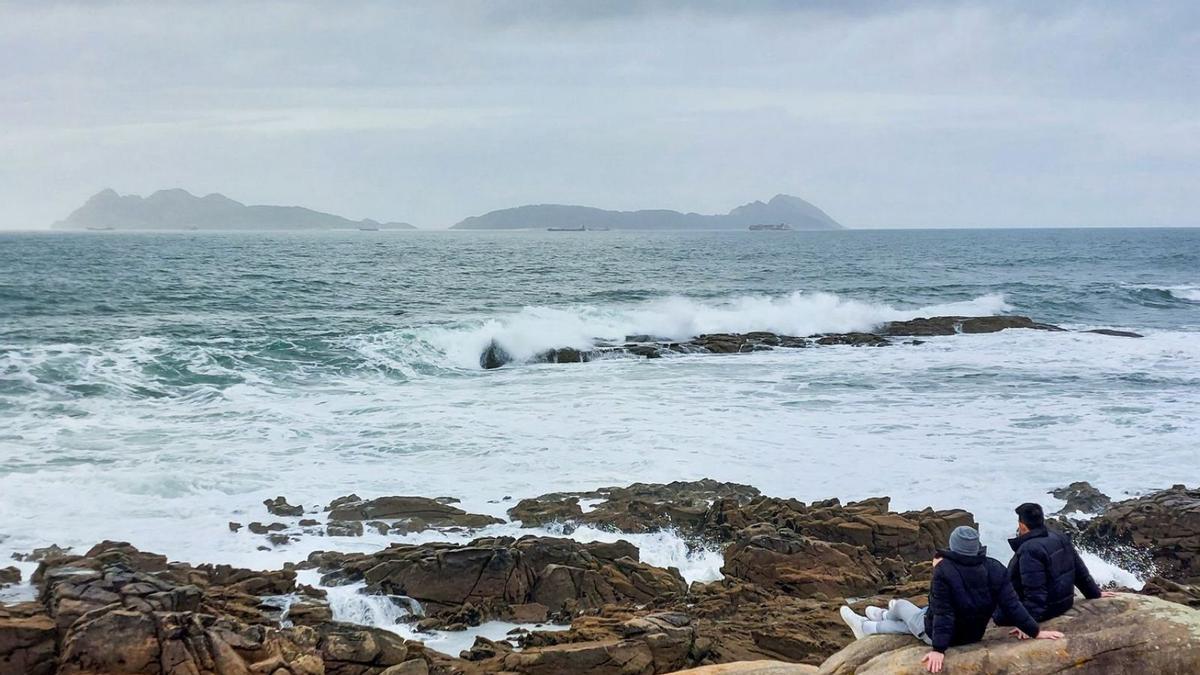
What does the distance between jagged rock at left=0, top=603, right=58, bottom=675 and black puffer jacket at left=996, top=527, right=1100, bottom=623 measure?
7.82 m

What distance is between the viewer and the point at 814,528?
11875 millimetres

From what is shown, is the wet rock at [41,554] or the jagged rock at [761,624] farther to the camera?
the wet rock at [41,554]

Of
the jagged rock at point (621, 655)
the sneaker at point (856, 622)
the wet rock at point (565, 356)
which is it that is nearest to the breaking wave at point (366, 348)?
the wet rock at point (565, 356)

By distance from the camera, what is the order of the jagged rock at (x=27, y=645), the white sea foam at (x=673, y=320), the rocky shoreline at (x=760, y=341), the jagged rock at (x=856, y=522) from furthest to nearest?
the white sea foam at (x=673, y=320), the rocky shoreline at (x=760, y=341), the jagged rock at (x=856, y=522), the jagged rock at (x=27, y=645)

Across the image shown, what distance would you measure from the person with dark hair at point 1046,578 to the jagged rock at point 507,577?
4.86 m

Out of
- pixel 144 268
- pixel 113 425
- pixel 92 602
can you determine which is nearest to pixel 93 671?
pixel 92 602

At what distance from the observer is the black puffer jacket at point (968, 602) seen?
566 cm

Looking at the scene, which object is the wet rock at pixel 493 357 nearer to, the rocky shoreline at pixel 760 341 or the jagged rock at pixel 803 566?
the rocky shoreline at pixel 760 341

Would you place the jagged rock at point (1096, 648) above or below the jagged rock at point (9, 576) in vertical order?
above

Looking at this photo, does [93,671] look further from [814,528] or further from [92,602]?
[814,528]

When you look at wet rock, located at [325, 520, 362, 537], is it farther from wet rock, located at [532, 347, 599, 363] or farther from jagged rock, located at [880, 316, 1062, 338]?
jagged rock, located at [880, 316, 1062, 338]

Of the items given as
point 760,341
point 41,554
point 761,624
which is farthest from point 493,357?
point 761,624

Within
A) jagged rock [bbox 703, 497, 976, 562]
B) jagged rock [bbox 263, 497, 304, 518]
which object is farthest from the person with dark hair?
jagged rock [bbox 263, 497, 304, 518]

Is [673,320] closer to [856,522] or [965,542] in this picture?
[856,522]
